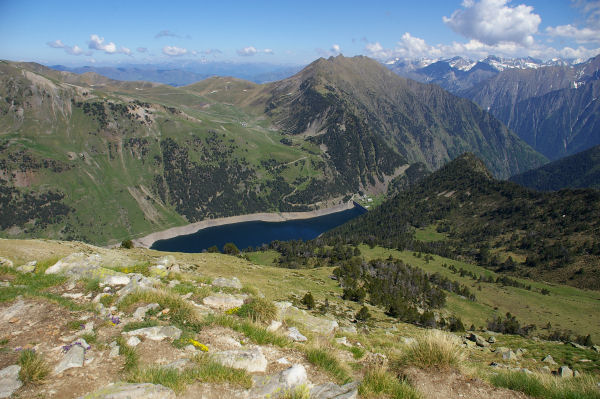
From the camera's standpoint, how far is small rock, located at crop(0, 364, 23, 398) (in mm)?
6887

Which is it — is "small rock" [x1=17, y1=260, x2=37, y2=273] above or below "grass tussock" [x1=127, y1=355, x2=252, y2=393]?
below

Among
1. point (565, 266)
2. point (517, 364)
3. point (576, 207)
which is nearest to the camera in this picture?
point (517, 364)

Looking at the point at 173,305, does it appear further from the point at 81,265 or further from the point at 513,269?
the point at 513,269

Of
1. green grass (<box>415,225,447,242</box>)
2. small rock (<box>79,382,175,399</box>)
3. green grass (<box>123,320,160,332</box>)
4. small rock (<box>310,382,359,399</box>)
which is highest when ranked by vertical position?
small rock (<box>79,382,175,399</box>)

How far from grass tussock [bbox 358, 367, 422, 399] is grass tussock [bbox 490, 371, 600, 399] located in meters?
2.99

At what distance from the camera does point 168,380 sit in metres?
7.27

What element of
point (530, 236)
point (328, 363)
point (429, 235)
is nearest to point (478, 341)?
point (328, 363)

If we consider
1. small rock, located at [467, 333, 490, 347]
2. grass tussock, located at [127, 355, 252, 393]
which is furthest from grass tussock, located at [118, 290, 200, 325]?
small rock, located at [467, 333, 490, 347]

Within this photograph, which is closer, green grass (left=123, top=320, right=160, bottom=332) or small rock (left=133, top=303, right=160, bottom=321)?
green grass (left=123, top=320, right=160, bottom=332)

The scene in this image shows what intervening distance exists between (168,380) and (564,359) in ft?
95.4

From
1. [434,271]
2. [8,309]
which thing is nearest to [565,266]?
→ [434,271]

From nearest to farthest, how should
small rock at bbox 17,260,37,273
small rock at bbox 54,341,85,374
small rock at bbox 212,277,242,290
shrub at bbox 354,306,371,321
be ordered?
small rock at bbox 54,341,85,374
small rock at bbox 17,260,37,273
small rock at bbox 212,277,242,290
shrub at bbox 354,306,371,321

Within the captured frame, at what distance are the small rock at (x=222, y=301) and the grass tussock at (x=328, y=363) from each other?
5832 mm

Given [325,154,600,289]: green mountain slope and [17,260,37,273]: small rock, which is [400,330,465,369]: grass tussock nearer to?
[17,260,37,273]: small rock
